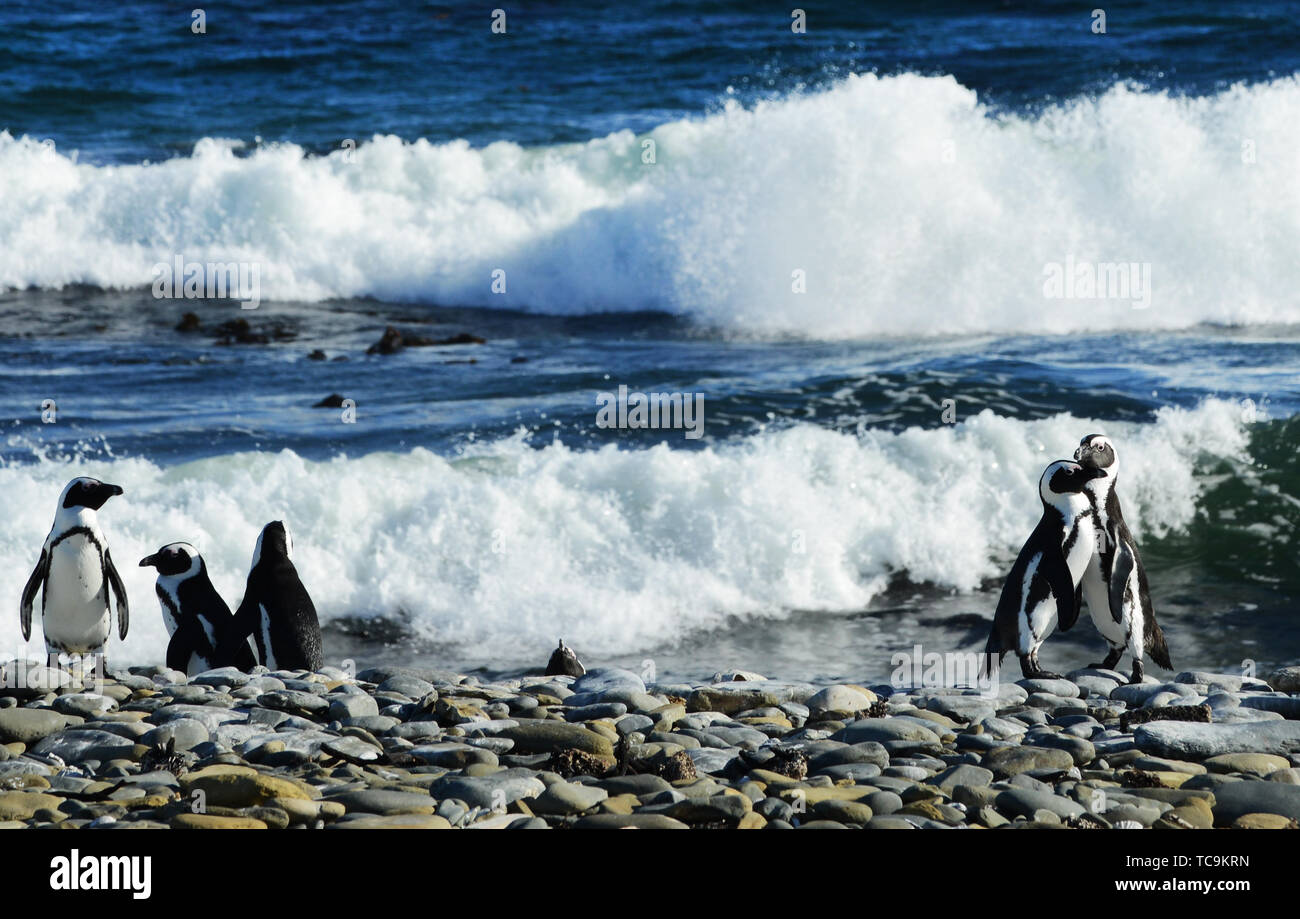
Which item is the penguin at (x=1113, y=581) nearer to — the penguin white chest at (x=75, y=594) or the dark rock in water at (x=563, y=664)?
the dark rock in water at (x=563, y=664)

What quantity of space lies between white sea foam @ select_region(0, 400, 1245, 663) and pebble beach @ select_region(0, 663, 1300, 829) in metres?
2.21

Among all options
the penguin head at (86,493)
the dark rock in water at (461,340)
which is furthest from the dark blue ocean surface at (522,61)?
the penguin head at (86,493)

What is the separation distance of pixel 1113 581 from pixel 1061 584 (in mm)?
211

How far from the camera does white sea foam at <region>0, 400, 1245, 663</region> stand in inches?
307

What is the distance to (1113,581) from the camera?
6.06 m

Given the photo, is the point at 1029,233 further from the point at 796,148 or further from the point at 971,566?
the point at 971,566

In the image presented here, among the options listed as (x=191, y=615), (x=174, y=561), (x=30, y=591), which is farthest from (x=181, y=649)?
(x=30, y=591)

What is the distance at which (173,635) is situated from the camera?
259 inches

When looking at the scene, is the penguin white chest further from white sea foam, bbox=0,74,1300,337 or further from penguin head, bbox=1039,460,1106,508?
white sea foam, bbox=0,74,1300,337

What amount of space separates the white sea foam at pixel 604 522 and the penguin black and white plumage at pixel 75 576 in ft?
2.44

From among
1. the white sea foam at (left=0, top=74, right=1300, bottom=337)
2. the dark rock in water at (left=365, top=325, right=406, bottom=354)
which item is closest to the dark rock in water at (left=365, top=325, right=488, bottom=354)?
the dark rock in water at (left=365, top=325, right=406, bottom=354)

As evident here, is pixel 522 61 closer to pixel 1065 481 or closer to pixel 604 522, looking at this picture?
pixel 604 522
